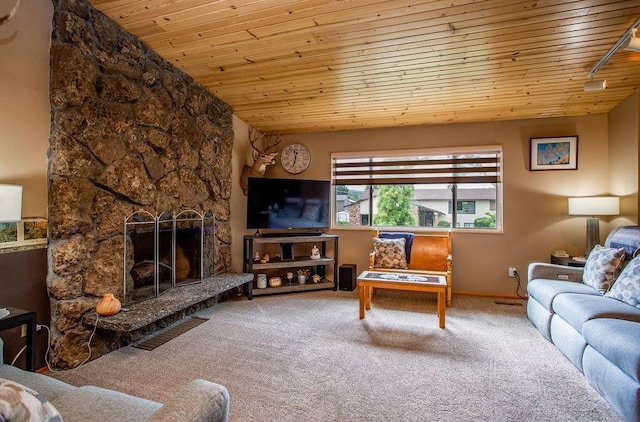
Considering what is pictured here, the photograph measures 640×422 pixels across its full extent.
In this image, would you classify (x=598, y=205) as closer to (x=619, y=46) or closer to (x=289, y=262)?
(x=619, y=46)

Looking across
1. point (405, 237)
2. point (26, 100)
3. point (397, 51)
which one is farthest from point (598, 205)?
point (26, 100)

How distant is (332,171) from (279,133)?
1047 millimetres

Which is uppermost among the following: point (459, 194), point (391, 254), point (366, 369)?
point (459, 194)

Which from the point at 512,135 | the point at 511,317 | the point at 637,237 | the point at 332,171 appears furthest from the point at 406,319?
Answer: the point at 512,135

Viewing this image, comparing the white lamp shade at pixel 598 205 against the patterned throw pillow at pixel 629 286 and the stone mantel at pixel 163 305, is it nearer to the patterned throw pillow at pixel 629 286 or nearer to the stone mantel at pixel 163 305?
the patterned throw pillow at pixel 629 286

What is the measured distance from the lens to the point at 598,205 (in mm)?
3492

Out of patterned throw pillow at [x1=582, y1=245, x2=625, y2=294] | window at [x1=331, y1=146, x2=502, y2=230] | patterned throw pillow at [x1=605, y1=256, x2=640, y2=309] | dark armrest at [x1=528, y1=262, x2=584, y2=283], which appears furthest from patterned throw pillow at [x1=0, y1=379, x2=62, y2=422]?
window at [x1=331, y1=146, x2=502, y2=230]

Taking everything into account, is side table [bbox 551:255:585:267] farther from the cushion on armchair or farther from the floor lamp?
the cushion on armchair

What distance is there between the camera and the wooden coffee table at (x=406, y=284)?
118 inches

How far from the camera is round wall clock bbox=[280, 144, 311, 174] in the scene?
16.4 ft

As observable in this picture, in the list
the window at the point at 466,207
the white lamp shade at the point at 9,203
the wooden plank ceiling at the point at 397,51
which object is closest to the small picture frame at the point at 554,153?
the wooden plank ceiling at the point at 397,51

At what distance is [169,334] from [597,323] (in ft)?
10.7

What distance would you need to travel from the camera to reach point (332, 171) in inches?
195

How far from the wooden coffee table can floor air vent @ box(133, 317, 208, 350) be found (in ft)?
5.43
